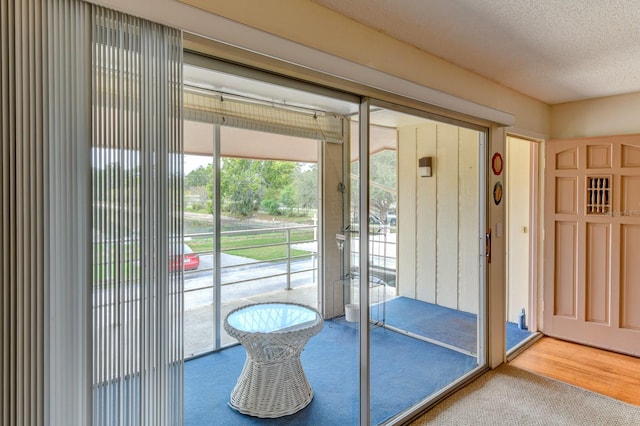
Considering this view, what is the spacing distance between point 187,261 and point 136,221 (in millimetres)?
1297

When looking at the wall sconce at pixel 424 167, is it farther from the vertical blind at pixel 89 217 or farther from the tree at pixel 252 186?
the vertical blind at pixel 89 217

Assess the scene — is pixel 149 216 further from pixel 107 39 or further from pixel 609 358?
pixel 609 358

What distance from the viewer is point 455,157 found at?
355 centimetres

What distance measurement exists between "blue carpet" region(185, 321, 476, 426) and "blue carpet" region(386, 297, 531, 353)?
0.41 ft

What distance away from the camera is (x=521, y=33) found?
6.93 ft

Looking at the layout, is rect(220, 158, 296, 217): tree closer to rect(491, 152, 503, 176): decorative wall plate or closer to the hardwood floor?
rect(491, 152, 503, 176): decorative wall plate

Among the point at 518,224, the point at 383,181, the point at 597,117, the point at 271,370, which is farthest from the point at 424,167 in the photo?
the point at 271,370

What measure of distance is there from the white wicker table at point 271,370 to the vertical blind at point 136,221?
1095 millimetres

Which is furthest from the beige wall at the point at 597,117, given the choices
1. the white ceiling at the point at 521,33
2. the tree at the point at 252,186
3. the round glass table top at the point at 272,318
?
the round glass table top at the point at 272,318

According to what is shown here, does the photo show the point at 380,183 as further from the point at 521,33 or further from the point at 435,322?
the point at 435,322

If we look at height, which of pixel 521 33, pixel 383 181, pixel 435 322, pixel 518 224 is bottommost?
pixel 435 322

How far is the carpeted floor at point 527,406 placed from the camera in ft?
7.89

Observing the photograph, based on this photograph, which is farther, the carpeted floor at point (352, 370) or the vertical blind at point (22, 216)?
the carpeted floor at point (352, 370)

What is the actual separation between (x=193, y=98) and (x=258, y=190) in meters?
0.93
